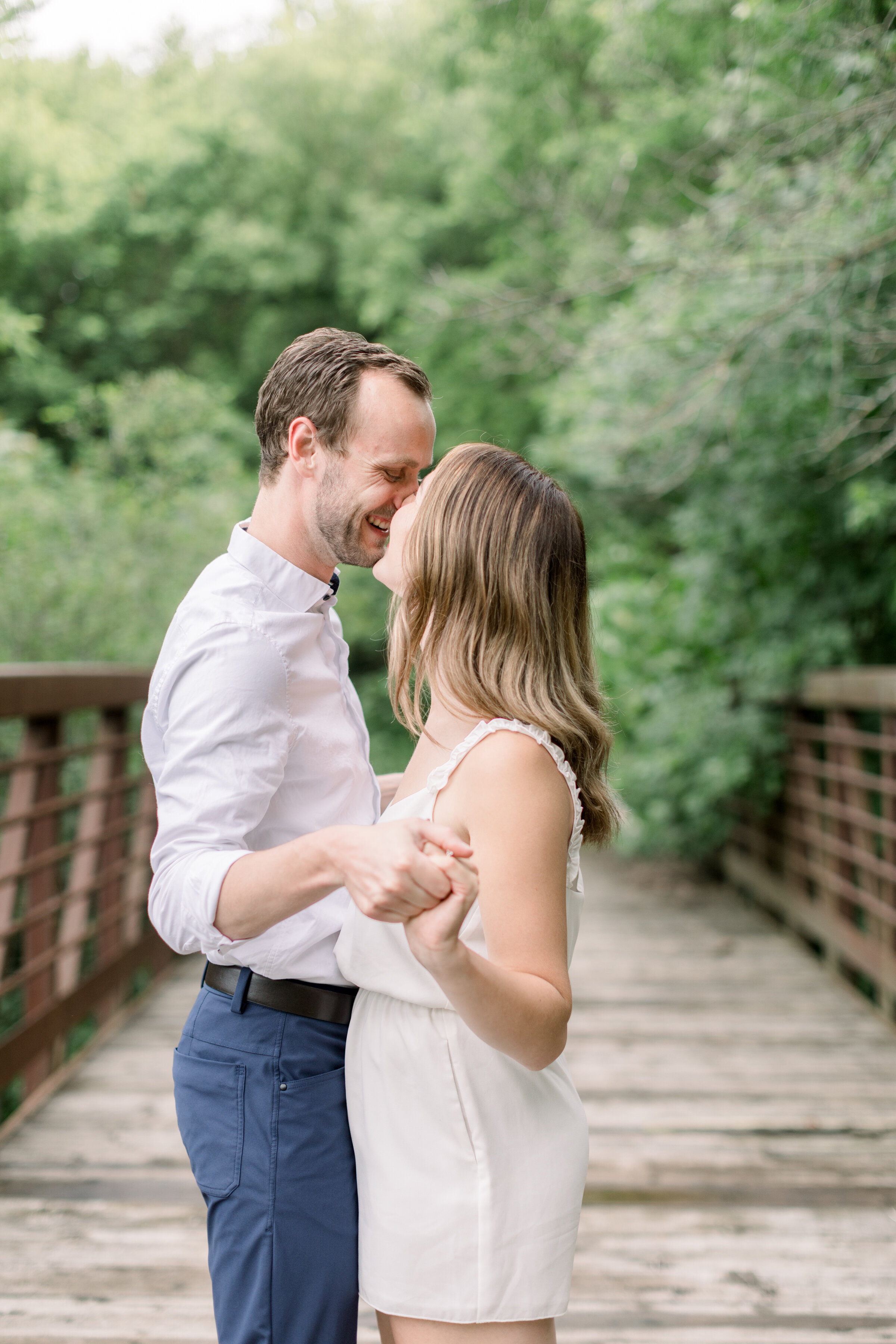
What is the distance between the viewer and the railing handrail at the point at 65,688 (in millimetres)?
3355

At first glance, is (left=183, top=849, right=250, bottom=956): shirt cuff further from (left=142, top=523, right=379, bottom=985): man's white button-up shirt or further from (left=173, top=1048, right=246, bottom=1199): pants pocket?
(left=173, top=1048, right=246, bottom=1199): pants pocket

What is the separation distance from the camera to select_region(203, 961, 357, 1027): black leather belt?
1.50 meters

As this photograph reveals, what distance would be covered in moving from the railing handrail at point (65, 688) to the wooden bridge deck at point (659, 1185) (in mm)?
1313

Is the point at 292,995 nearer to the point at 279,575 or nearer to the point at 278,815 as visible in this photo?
the point at 278,815

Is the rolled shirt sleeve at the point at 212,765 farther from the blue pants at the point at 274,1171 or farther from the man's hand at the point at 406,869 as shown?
the man's hand at the point at 406,869

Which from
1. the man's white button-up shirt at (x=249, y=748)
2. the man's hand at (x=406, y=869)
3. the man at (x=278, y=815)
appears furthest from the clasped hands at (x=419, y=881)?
the man's white button-up shirt at (x=249, y=748)

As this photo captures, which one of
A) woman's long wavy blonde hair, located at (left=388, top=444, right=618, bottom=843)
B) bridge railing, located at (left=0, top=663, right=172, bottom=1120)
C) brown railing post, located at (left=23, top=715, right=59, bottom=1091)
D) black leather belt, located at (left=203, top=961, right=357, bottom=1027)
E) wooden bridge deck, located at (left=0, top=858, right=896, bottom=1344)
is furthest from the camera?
brown railing post, located at (left=23, top=715, right=59, bottom=1091)

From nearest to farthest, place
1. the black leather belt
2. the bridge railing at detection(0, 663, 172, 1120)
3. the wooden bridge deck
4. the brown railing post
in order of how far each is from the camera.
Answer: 1. the black leather belt
2. the wooden bridge deck
3. the bridge railing at detection(0, 663, 172, 1120)
4. the brown railing post

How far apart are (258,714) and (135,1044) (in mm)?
3366

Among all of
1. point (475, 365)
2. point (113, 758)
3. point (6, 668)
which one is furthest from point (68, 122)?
point (6, 668)

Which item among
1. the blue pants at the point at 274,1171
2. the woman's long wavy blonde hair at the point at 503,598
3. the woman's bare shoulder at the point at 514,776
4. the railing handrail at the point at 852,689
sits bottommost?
the blue pants at the point at 274,1171

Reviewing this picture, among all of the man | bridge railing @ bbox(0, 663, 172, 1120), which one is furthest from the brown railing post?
the man

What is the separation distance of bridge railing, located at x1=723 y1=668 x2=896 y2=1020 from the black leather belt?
11.3ft

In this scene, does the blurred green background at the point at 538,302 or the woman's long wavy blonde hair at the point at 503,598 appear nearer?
the woman's long wavy blonde hair at the point at 503,598
